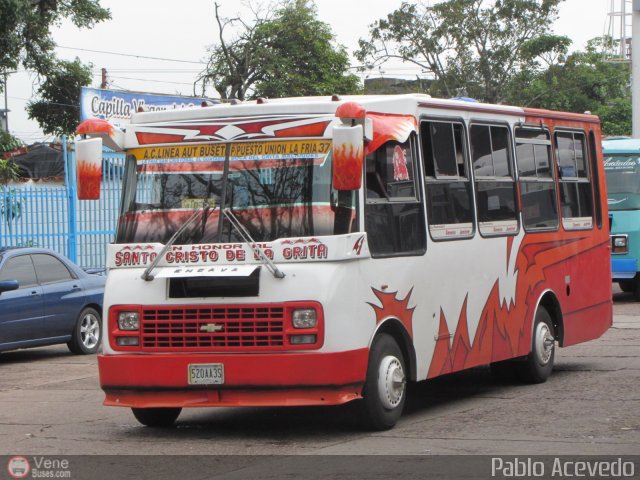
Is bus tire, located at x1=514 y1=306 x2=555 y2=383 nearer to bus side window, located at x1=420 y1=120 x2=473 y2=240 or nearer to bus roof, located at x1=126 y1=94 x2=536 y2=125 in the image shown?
bus side window, located at x1=420 y1=120 x2=473 y2=240

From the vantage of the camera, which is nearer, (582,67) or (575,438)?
(575,438)

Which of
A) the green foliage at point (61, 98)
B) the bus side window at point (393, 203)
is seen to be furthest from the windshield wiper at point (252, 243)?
the green foliage at point (61, 98)

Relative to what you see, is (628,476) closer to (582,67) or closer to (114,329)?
(114,329)

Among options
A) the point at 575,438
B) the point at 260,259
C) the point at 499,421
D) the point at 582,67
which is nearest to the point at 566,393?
the point at 499,421

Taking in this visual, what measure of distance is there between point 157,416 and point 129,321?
3.48ft

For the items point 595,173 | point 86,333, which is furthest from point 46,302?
point 595,173

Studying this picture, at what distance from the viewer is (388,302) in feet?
31.9

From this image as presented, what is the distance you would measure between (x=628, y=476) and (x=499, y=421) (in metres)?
2.51

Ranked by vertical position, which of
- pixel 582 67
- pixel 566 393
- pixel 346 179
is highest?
pixel 582 67

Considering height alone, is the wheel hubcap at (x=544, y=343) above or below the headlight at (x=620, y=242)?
below

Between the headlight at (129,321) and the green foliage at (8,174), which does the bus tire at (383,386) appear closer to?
the headlight at (129,321)

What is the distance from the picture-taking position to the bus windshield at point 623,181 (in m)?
22.9

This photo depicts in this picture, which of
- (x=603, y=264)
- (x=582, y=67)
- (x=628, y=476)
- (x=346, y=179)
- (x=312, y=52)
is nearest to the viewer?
(x=628, y=476)

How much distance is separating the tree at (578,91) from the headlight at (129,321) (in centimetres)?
4824
